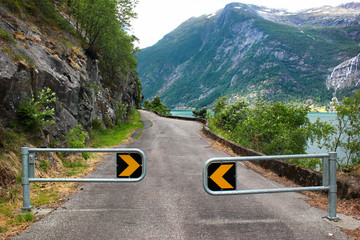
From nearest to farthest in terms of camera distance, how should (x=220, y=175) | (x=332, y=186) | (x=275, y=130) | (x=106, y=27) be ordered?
(x=220, y=175), (x=332, y=186), (x=275, y=130), (x=106, y=27)

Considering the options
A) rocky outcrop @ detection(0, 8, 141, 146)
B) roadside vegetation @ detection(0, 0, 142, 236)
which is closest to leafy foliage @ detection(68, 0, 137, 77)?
roadside vegetation @ detection(0, 0, 142, 236)

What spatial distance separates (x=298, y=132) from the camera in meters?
13.1

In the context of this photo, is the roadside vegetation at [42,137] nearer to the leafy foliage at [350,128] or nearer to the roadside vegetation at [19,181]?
the roadside vegetation at [19,181]

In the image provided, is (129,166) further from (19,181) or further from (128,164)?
(19,181)

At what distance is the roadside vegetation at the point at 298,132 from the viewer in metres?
10.3

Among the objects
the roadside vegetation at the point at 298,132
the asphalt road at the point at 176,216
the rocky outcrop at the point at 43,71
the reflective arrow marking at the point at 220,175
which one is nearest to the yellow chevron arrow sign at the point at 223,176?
the reflective arrow marking at the point at 220,175

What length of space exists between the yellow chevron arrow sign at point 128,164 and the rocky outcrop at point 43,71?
4.25 meters

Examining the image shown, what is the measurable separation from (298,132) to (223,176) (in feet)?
34.1

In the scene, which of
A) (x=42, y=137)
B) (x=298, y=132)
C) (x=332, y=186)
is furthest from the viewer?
(x=298, y=132)

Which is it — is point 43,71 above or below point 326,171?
above

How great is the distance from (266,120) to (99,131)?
37.5ft

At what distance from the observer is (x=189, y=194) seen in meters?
5.97

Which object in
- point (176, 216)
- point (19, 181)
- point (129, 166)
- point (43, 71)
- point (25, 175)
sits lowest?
point (176, 216)

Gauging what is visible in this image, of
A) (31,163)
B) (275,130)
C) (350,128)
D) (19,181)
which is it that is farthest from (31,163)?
(275,130)
